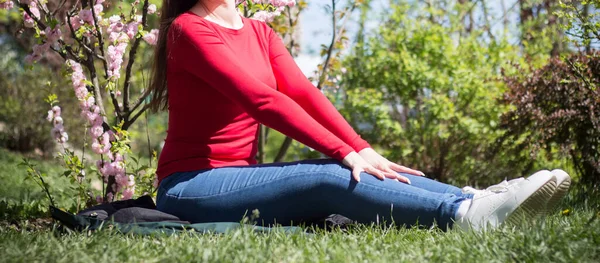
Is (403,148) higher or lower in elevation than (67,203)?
higher

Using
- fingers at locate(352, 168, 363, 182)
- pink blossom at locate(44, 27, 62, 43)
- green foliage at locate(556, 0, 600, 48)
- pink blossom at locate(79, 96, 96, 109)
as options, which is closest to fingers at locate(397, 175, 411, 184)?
fingers at locate(352, 168, 363, 182)

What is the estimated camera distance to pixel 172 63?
9.27 ft

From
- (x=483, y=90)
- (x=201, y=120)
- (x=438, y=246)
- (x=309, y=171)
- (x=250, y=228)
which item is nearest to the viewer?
(x=438, y=246)

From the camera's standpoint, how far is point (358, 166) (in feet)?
8.38

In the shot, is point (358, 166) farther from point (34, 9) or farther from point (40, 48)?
point (34, 9)

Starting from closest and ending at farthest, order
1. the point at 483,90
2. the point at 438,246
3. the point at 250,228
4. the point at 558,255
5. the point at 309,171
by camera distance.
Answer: the point at 558,255 → the point at 438,246 → the point at 250,228 → the point at 309,171 → the point at 483,90

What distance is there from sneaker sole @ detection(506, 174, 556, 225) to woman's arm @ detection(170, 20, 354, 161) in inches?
25.5

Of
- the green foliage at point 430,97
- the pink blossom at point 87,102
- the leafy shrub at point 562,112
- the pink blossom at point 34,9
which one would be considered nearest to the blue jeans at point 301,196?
the pink blossom at point 87,102

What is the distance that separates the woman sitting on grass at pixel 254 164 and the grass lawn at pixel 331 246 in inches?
4.5

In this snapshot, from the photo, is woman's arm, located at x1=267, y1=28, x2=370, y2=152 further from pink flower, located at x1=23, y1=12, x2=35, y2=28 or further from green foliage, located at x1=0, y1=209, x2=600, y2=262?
pink flower, located at x1=23, y1=12, x2=35, y2=28

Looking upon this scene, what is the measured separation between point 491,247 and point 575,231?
343 mm

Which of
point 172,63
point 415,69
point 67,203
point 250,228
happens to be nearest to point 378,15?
point 415,69

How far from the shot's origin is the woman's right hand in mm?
2533

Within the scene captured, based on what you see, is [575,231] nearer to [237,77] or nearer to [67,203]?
[237,77]
